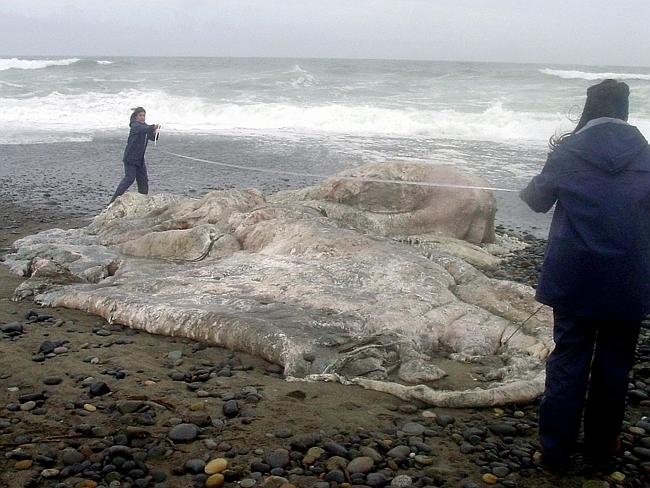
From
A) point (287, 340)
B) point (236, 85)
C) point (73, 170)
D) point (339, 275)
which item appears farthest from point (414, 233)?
point (236, 85)

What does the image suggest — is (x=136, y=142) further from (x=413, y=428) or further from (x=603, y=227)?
(x=603, y=227)

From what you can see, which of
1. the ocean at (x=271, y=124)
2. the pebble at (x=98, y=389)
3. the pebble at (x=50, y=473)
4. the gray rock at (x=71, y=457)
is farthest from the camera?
the ocean at (x=271, y=124)

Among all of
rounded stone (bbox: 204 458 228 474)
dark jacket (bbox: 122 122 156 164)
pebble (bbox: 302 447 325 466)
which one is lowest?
pebble (bbox: 302 447 325 466)

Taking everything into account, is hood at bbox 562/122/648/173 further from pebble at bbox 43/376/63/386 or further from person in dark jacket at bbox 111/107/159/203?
person in dark jacket at bbox 111/107/159/203

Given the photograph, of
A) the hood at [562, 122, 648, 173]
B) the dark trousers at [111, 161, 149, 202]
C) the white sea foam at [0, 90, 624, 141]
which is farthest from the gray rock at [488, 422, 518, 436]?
the white sea foam at [0, 90, 624, 141]

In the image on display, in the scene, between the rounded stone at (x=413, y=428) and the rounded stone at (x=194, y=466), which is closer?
the rounded stone at (x=194, y=466)

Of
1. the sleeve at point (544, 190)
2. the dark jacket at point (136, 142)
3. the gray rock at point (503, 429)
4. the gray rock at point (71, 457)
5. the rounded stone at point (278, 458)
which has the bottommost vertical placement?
the gray rock at point (503, 429)

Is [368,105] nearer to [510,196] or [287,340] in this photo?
[510,196]

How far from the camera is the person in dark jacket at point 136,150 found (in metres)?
11.4

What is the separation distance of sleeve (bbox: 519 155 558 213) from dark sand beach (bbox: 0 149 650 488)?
154 centimetres

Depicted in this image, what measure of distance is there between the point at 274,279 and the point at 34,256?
3471mm

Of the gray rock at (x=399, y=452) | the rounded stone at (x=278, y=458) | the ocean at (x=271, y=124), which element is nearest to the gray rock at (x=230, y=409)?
the rounded stone at (x=278, y=458)

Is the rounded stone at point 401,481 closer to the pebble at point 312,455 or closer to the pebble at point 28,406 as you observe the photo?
the pebble at point 312,455

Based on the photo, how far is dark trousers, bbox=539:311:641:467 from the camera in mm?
3703
